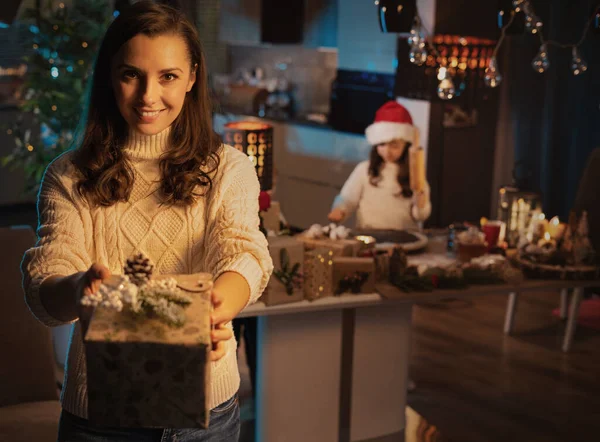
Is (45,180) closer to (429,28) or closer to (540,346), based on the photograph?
(540,346)

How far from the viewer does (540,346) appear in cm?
460

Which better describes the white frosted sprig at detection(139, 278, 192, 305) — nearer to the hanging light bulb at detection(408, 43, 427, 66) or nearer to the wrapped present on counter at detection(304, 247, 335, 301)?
the wrapped present on counter at detection(304, 247, 335, 301)

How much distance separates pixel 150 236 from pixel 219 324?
0.23 meters

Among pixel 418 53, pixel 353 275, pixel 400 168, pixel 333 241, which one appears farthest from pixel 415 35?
pixel 400 168

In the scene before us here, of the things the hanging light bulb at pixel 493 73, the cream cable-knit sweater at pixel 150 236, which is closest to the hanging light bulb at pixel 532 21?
the hanging light bulb at pixel 493 73

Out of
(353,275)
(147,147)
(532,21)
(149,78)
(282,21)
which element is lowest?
(353,275)

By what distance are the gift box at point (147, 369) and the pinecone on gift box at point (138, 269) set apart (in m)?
0.07

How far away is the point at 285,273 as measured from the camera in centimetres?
292

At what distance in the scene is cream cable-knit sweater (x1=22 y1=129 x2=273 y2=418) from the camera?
147 cm

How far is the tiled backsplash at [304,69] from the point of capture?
7082 mm

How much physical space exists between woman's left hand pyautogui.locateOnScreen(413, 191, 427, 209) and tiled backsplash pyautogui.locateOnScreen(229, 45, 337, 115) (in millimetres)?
2957

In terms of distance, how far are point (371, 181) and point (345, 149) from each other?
1799 mm

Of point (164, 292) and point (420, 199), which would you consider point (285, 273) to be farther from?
point (164, 292)

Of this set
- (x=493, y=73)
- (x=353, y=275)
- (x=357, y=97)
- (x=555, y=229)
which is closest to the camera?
(x=353, y=275)
